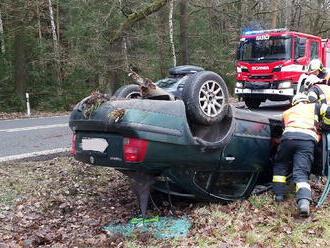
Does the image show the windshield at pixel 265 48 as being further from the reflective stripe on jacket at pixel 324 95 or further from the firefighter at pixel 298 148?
the firefighter at pixel 298 148

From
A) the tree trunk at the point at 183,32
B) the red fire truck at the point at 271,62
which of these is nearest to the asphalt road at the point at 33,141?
the red fire truck at the point at 271,62

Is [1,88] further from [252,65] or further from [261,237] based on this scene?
[261,237]

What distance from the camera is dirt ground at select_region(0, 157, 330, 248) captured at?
3.66 m

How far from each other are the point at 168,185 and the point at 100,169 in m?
2.14

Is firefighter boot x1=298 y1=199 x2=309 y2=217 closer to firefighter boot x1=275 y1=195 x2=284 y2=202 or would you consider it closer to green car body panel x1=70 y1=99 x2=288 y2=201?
firefighter boot x1=275 y1=195 x2=284 y2=202

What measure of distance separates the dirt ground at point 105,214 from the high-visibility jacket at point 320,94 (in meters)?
1.21

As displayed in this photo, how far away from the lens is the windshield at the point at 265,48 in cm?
1214

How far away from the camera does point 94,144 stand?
3916 millimetres

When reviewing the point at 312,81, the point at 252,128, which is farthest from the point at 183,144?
the point at 312,81

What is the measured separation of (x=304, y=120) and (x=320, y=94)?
0.63m

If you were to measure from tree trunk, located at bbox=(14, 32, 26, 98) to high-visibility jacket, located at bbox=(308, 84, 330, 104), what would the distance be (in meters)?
14.1

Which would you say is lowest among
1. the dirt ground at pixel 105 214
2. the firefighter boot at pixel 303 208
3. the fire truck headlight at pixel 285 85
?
the dirt ground at pixel 105 214

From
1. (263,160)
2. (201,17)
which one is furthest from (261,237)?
(201,17)

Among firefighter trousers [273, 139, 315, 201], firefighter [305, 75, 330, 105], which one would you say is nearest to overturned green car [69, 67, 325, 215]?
firefighter trousers [273, 139, 315, 201]
